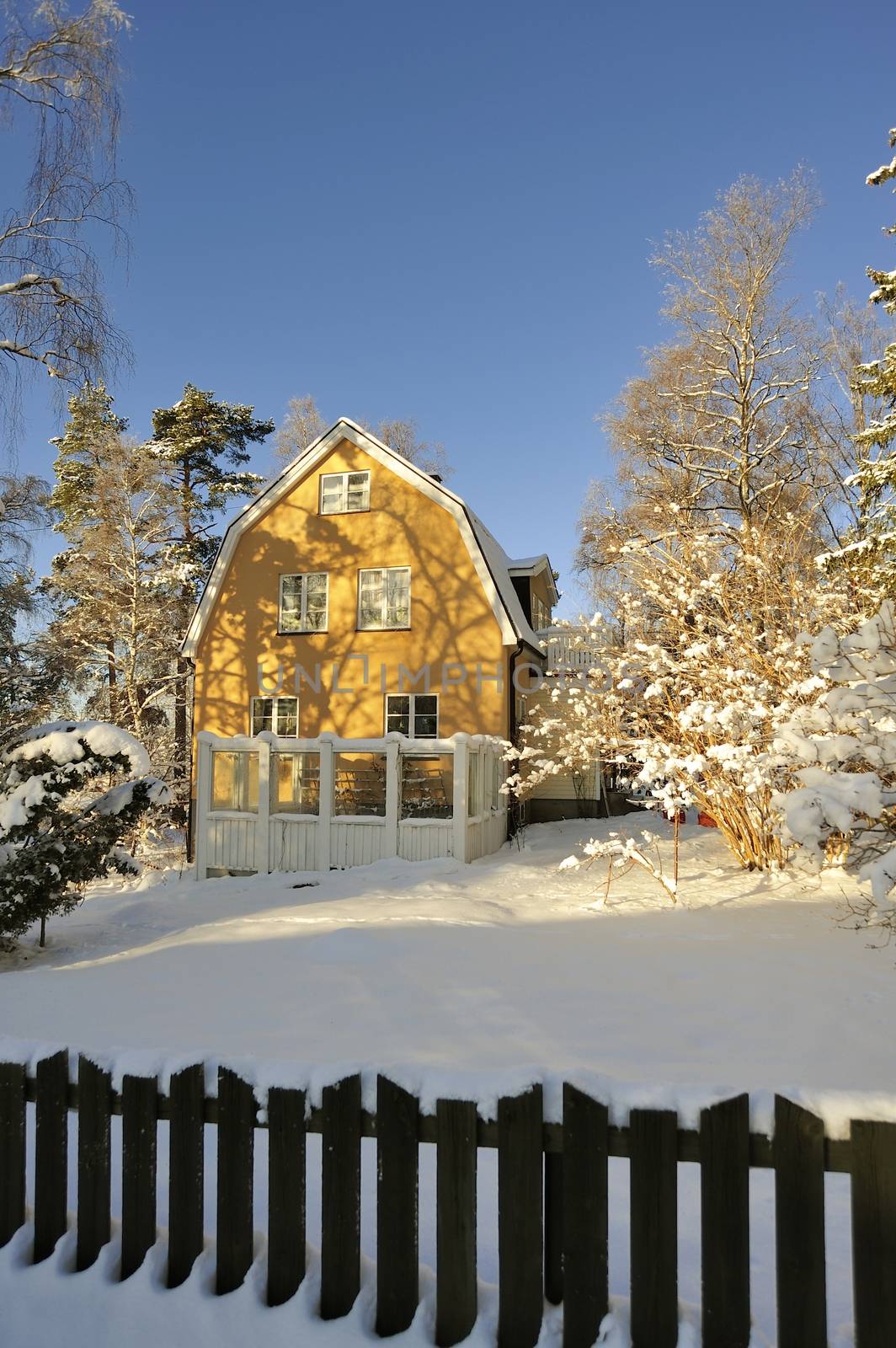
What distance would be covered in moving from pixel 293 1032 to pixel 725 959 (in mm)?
3713

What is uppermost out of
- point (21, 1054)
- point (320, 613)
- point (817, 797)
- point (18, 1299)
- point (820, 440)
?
point (820, 440)

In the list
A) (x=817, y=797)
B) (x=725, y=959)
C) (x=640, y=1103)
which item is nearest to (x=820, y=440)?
(x=725, y=959)

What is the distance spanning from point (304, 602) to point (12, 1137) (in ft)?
50.3

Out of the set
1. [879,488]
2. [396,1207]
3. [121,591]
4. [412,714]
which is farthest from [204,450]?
[396,1207]

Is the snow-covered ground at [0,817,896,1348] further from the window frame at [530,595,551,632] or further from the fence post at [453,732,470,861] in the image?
the window frame at [530,595,551,632]

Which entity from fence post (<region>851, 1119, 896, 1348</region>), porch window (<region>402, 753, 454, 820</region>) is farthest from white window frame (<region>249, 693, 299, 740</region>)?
fence post (<region>851, 1119, 896, 1348</region>)

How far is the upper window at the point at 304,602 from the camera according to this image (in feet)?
57.4

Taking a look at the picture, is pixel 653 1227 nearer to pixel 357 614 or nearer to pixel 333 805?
pixel 333 805

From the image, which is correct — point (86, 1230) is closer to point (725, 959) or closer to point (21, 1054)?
point (21, 1054)

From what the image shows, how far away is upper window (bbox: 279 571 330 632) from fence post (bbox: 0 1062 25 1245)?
14.9m

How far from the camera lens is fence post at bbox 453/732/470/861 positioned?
40.8ft

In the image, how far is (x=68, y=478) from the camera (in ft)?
89.1

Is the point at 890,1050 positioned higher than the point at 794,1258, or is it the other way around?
the point at 794,1258

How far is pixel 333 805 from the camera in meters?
13.0
